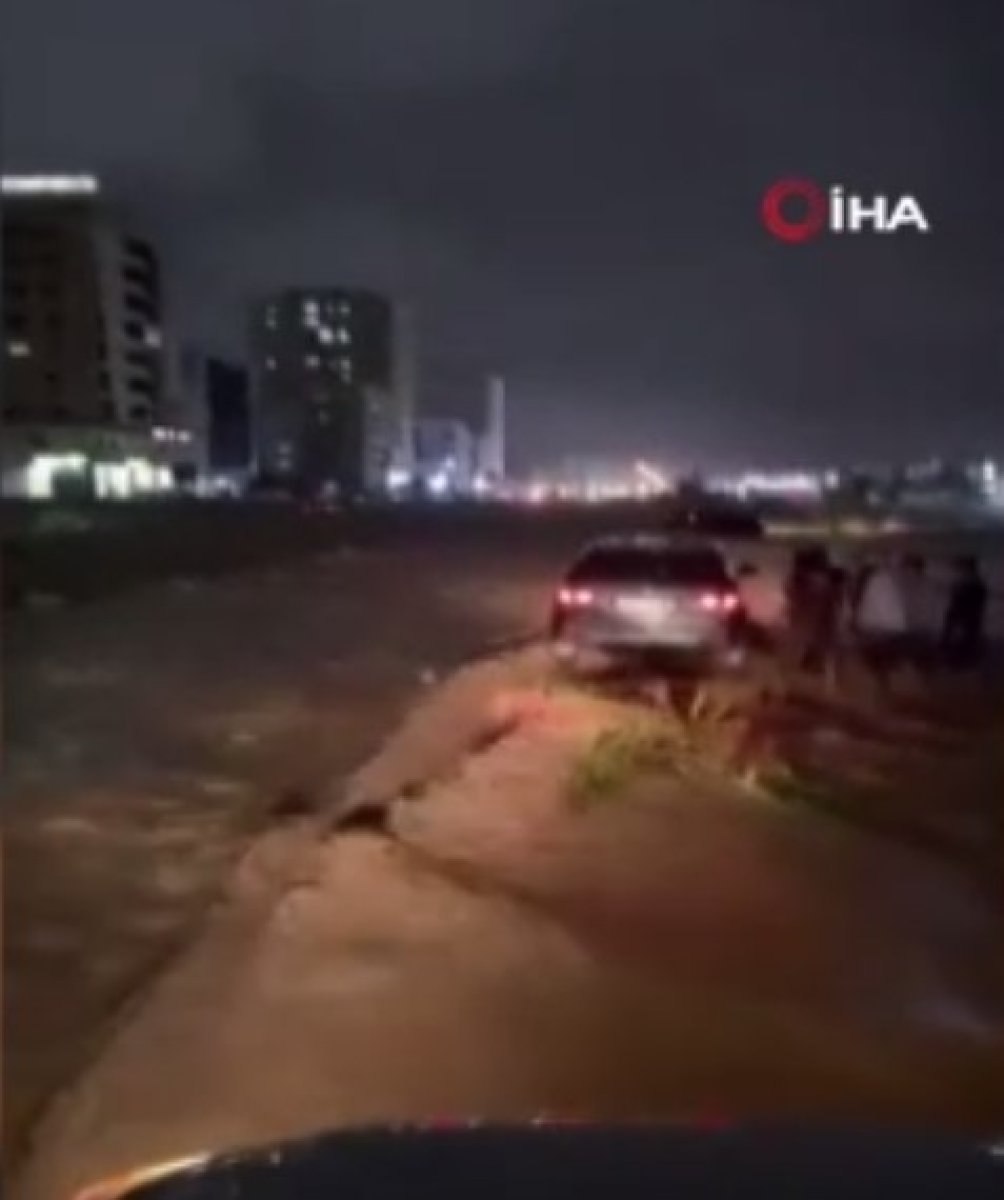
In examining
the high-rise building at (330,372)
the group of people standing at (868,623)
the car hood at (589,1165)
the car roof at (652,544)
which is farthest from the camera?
the group of people standing at (868,623)

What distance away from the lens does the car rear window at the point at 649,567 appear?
42.4 ft

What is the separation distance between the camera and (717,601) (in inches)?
513

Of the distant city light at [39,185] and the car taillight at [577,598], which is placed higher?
the distant city light at [39,185]

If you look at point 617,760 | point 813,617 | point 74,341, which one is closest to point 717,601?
point 813,617

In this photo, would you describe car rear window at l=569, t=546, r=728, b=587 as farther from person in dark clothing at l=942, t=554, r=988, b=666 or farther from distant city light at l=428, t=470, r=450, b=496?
distant city light at l=428, t=470, r=450, b=496

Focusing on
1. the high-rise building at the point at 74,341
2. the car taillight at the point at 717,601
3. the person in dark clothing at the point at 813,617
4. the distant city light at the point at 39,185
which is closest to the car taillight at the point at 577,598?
the car taillight at the point at 717,601

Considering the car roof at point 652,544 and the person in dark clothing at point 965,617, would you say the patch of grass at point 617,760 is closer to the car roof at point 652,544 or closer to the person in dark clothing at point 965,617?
the car roof at point 652,544

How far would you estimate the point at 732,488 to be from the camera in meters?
7.21

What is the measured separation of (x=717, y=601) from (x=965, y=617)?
2.74 metres

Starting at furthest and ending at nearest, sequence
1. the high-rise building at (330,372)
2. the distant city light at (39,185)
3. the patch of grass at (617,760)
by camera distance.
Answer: the patch of grass at (617,760) → the high-rise building at (330,372) → the distant city light at (39,185)

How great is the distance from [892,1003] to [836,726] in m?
6.03

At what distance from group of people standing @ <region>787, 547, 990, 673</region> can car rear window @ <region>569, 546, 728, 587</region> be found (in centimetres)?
52

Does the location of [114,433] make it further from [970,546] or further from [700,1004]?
[970,546]

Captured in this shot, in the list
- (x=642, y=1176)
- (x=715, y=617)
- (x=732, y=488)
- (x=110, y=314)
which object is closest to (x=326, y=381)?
(x=110, y=314)
